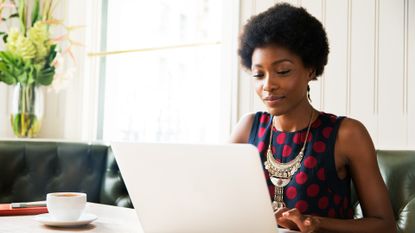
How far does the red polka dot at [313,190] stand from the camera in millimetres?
1343

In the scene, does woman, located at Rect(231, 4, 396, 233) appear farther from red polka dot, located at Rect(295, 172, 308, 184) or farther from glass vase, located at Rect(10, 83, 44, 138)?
glass vase, located at Rect(10, 83, 44, 138)

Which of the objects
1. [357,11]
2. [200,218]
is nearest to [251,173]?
[200,218]

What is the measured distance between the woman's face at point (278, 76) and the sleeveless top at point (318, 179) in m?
0.14

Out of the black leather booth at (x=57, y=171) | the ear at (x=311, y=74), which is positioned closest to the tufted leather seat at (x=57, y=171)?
the black leather booth at (x=57, y=171)

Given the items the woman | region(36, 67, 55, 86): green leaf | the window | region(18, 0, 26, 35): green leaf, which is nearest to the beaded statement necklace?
the woman

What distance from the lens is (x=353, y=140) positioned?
1.32 m

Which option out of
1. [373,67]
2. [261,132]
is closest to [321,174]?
[261,132]

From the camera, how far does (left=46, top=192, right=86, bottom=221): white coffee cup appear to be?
3.31 ft

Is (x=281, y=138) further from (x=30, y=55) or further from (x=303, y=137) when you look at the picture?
(x=30, y=55)

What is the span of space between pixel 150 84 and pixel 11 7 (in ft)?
2.82

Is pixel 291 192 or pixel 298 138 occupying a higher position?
pixel 298 138

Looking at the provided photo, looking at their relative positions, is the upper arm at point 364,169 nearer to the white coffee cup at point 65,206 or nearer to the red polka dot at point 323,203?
the red polka dot at point 323,203

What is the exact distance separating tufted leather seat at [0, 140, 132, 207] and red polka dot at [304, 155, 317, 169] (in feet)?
2.99

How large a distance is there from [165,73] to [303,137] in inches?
46.7
